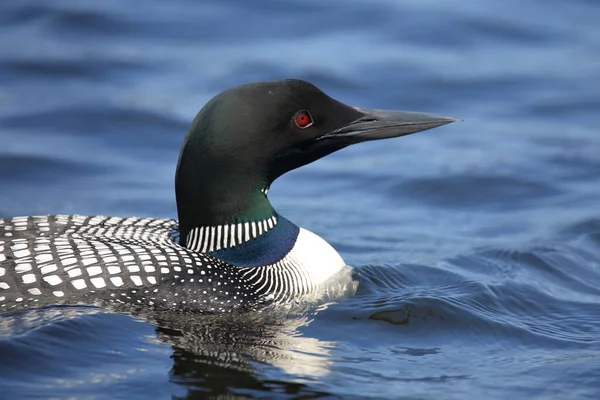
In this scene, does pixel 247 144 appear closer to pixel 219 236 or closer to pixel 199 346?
pixel 219 236

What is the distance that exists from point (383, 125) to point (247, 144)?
75 centimetres

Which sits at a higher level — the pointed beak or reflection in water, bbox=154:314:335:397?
the pointed beak

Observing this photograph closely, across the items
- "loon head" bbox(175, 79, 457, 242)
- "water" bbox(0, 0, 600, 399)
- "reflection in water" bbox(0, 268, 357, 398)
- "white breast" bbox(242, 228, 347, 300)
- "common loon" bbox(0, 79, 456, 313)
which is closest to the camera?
"reflection in water" bbox(0, 268, 357, 398)

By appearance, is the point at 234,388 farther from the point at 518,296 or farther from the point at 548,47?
the point at 548,47

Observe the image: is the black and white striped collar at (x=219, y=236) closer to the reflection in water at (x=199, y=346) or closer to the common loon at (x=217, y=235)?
the common loon at (x=217, y=235)

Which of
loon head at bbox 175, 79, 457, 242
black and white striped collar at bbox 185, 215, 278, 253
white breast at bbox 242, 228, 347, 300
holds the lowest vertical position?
white breast at bbox 242, 228, 347, 300

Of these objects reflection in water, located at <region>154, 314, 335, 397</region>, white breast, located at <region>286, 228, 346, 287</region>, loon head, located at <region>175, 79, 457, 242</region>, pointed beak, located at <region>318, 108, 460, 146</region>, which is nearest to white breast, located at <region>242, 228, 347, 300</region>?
white breast, located at <region>286, 228, 346, 287</region>

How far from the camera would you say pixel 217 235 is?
5.50 meters

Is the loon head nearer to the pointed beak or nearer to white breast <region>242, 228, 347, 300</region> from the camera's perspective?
the pointed beak

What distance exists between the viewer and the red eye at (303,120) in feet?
18.1

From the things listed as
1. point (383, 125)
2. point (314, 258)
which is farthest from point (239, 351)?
point (383, 125)

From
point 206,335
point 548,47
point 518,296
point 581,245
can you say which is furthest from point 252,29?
point 206,335

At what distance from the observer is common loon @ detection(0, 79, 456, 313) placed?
16.8ft

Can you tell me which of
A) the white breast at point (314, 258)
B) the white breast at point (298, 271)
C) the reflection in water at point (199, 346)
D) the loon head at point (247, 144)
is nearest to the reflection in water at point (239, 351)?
the reflection in water at point (199, 346)
